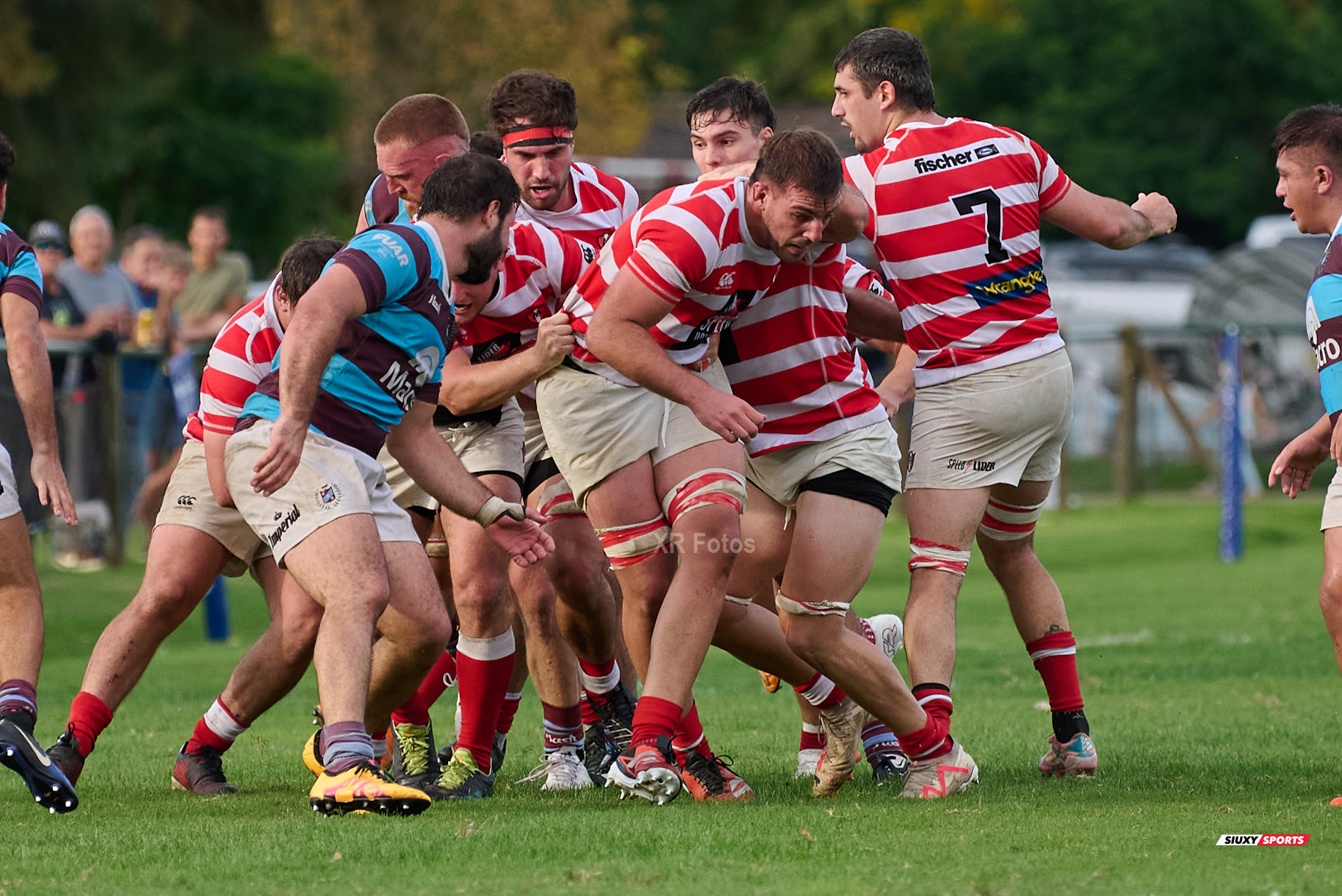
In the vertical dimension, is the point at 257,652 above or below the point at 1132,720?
above

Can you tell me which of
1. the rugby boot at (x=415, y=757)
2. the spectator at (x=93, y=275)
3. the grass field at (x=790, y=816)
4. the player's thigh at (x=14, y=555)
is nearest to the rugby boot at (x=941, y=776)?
the grass field at (x=790, y=816)

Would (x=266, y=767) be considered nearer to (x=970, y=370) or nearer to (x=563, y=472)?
(x=563, y=472)

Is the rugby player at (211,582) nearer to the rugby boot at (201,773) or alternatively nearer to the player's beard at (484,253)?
the rugby boot at (201,773)

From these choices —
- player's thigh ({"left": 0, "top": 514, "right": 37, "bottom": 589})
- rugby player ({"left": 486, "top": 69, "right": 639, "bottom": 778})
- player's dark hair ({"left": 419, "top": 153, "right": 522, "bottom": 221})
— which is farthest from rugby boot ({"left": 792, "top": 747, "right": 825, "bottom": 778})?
player's thigh ({"left": 0, "top": 514, "right": 37, "bottom": 589})

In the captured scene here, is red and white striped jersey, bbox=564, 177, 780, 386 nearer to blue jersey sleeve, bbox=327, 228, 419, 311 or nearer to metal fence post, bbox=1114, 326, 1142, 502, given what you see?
blue jersey sleeve, bbox=327, 228, 419, 311

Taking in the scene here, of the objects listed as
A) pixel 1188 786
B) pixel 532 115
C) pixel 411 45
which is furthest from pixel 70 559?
pixel 411 45

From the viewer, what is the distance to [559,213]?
6.81m

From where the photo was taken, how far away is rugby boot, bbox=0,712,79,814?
5.64m

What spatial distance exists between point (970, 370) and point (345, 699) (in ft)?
8.10

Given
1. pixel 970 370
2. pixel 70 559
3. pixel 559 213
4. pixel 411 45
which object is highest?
pixel 411 45

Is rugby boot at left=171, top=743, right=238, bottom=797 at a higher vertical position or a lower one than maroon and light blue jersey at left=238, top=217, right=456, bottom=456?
lower

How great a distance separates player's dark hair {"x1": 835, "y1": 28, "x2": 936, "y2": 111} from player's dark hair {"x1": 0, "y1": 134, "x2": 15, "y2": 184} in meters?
2.95

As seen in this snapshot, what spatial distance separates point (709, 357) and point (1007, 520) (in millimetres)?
1421

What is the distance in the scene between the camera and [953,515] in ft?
20.7
